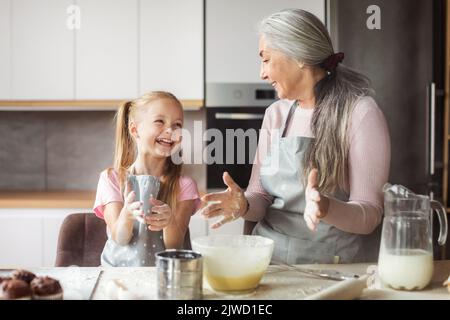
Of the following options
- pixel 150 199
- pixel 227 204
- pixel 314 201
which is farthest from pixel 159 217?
pixel 314 201

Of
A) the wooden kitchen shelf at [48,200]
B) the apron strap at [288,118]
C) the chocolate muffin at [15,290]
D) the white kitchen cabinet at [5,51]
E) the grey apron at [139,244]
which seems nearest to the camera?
the chocolate muffin at [15,290]

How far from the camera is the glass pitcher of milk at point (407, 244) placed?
2.90 ft

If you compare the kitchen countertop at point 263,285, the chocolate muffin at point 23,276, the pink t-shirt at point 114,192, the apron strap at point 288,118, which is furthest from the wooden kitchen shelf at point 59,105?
the chocolate muffin at point 23,276

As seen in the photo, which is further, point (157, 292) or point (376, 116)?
point (376, 116)

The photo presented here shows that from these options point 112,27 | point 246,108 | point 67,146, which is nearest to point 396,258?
point 246,108

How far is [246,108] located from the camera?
1.53m

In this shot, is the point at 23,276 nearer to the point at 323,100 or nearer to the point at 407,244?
the point at 407,244

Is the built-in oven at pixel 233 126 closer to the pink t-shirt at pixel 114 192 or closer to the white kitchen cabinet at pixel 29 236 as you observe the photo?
the pink t-shirt at pixel 114 192

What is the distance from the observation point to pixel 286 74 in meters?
1.30

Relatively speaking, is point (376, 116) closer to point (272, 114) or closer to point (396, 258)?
point (272, 114)

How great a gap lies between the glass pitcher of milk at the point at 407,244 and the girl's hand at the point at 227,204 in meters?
Answer: 0.30

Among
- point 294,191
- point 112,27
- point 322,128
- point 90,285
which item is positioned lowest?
point 90,285

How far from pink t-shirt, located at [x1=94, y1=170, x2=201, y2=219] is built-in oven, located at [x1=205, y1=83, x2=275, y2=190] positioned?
0.12m

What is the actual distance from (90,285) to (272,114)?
25.4 inches
